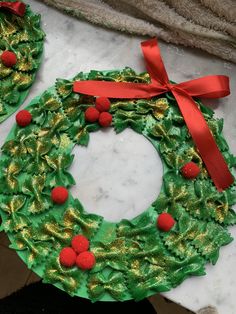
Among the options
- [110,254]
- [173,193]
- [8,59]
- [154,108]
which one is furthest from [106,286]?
[8,59]

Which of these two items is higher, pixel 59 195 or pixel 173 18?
pixel 173 18

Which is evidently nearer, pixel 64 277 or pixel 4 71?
pixel 64 277

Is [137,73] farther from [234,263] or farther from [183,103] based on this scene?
[234,263]

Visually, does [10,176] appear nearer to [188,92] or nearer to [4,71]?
[4,71]

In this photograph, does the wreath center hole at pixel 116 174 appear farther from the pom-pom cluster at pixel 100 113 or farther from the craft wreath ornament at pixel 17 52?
the craft wreath ornament at pixel 17 52

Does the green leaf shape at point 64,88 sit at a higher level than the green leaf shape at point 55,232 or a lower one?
higher

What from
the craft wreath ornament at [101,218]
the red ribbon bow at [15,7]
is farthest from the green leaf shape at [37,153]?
the red ribbon bow at [15,7]
